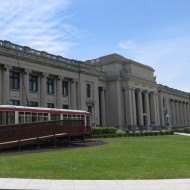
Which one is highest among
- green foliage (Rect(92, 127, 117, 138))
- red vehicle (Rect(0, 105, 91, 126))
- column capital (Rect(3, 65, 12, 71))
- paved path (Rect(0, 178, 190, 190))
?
column capital (Rect(3, 65, 12, 71))

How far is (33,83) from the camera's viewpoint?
6281 centimetres

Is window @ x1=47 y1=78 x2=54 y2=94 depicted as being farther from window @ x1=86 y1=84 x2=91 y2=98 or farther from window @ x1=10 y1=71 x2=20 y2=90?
window @ x1=86 y1=84 x2=91 y2=98

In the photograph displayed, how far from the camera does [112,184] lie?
537 inches

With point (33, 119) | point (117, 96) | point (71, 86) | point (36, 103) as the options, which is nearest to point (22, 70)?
point (36, 103)

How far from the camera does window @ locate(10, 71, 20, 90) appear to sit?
58.4 meters

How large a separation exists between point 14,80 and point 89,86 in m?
21.5

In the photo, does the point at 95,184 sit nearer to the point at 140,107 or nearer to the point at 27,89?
the point at 27,89

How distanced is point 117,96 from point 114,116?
463 centimetres

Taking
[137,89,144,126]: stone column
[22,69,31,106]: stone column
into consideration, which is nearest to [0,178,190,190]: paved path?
[22,69,31,106]: stone column

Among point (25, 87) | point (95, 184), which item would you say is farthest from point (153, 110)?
point (95, 184)

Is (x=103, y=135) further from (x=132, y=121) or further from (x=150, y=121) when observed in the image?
(x=150, y=121)

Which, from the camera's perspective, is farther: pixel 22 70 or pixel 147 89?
pixel 147 89

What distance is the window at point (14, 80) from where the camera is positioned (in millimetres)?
58391

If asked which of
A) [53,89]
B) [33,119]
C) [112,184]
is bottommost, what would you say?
[112,184]
